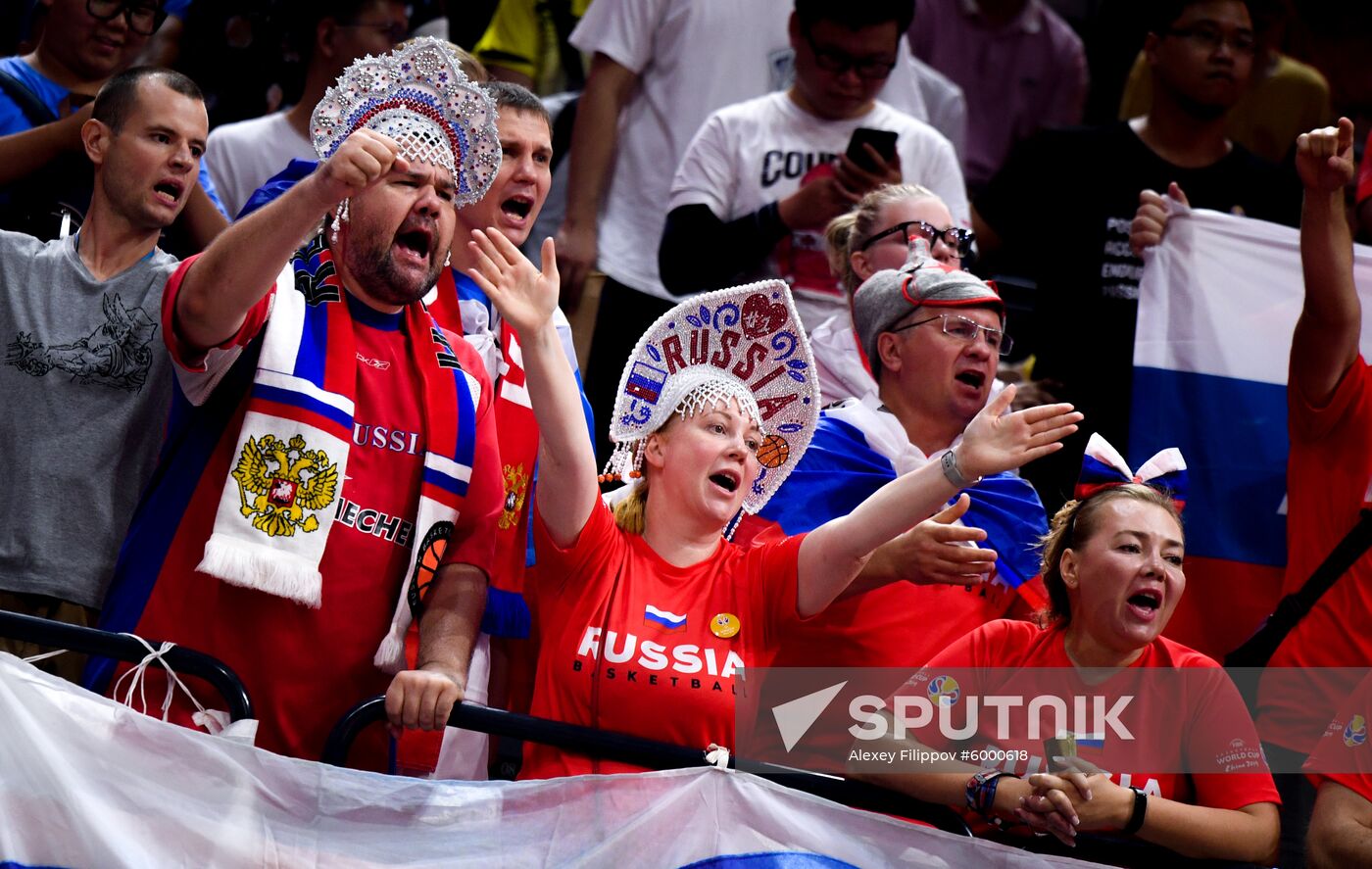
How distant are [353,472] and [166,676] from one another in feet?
1.74

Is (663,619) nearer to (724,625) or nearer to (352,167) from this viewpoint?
(724,625)

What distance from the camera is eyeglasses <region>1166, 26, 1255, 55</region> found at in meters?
5.53

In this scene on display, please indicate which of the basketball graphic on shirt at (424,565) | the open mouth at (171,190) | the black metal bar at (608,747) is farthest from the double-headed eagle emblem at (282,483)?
the open mouth at (171,190)

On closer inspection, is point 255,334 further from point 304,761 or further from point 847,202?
point 847,202

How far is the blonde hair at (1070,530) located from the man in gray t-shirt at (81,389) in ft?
6.55

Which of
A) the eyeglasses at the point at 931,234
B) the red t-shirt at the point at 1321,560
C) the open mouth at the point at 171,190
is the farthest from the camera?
the eyeglasses at the point at 931,234

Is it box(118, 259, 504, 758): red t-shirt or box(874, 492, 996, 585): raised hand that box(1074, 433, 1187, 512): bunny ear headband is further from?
box(118, 259, 504, 758): red t-shirt

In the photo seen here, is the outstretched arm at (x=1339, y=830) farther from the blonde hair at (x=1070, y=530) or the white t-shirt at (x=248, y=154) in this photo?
the white t-shirt at (x=248, y=154)

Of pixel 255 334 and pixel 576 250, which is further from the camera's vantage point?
pixel 576 250

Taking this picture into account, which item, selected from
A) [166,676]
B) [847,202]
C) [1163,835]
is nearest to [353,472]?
[166,676]

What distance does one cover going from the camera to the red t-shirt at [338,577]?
3.32m

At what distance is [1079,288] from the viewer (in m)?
5.40

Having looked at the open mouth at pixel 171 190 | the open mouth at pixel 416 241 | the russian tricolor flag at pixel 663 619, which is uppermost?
the open mouth at pixel 171 190

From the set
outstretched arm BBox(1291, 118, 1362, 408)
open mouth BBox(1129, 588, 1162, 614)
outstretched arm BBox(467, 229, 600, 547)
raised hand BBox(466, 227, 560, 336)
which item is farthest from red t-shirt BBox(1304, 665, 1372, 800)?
raised hand BBox(466, 227, 560, 336)
